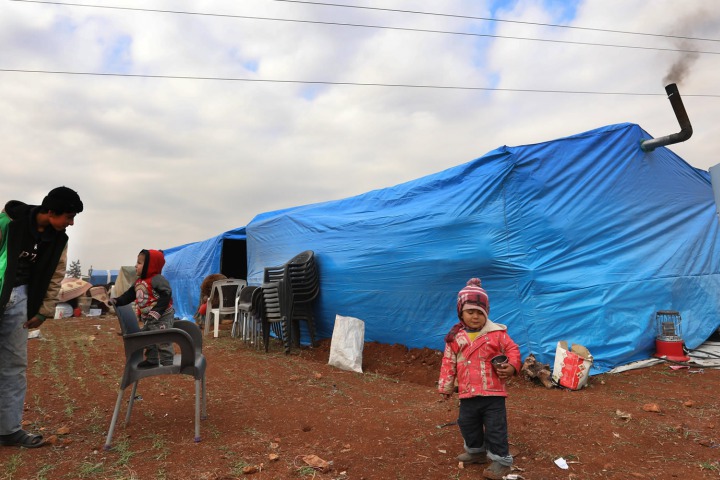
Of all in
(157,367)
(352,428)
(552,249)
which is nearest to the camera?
(157,367)

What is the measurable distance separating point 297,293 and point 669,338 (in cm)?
543

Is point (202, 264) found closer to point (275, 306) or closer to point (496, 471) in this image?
point (275, 306)

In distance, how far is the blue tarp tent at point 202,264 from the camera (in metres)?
→ 14.3

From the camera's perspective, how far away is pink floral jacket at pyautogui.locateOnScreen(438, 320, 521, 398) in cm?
270

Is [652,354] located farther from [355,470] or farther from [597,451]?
[355,470]

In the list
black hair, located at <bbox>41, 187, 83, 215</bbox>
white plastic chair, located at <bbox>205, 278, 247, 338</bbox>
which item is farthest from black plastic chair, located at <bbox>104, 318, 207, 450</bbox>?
white plastic chair, located at <bbox>205, 278, 247, 338</bbox>

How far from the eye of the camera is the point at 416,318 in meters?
6.42

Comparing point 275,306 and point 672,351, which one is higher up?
point 275,306

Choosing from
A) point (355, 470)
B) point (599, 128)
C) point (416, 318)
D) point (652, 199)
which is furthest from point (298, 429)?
point (652, 199)

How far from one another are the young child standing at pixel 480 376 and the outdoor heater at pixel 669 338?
4.02 m

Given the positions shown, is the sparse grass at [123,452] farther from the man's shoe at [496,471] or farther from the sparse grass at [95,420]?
the man's shoe at [496,471]

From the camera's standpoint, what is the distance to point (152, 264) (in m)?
5.02

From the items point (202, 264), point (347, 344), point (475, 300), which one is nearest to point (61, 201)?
point (475, 300)

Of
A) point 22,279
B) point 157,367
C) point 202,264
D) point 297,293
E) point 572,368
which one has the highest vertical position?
point 202,264
